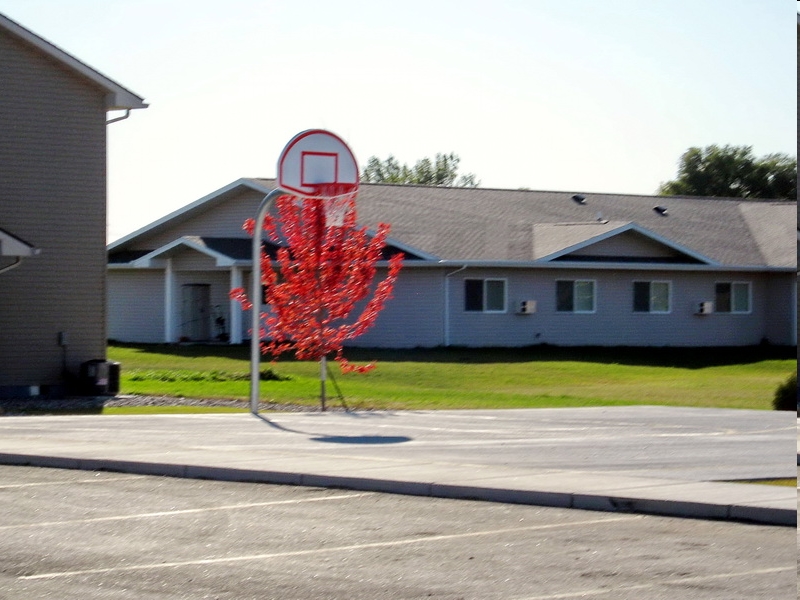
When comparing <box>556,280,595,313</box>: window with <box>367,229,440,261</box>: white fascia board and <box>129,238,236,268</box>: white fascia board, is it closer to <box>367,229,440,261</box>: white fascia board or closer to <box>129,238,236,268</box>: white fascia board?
<box>367,229,440,261</box>: white fascia board

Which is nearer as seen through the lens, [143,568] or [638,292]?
[143,568]

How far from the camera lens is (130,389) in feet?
94.6

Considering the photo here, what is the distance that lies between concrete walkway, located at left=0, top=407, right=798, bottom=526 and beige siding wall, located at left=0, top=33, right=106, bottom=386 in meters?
6.51

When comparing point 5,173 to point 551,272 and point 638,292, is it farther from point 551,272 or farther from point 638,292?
point 638,292

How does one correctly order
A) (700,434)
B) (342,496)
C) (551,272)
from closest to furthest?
(342,496) → (700,434) → (551,272)

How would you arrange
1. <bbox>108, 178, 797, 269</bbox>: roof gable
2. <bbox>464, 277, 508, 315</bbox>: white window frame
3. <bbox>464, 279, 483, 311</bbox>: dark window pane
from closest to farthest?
<bbox>464, 279, 483, 311</bbox>: dark window pane
<bbox>464, 277, 508, 315</bbox>: white window frame
<bbox>108, 178, 797, 269</bbox>: roof gable

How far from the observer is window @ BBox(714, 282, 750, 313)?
43.8 metres

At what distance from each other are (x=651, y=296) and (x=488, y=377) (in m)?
10.9

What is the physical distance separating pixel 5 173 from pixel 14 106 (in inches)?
57.2

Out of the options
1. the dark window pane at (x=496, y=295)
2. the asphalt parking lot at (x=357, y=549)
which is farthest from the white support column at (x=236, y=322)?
the asphalt parking lot at (x=357, y=549)

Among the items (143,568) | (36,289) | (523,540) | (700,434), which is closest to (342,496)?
(523,540)

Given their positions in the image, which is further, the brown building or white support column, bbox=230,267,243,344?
white support column, bbox=230,267,243,344

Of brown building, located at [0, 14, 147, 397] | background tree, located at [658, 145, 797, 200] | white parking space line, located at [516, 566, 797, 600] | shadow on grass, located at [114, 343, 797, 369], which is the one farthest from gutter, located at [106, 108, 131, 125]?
background tree, located at [658, 145, 797, 200]

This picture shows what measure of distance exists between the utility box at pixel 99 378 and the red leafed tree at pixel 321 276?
3.28 m
